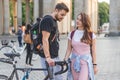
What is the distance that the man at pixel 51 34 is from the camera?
269 inches

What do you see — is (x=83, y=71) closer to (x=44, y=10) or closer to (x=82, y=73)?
(x=82, y=73)

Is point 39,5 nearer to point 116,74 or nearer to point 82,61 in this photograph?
point 116,74

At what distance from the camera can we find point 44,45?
22.4 feet

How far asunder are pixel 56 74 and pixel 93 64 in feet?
2.23

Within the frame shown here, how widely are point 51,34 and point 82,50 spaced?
0.58 meters

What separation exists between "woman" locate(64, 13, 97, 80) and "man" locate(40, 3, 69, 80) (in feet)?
0.95

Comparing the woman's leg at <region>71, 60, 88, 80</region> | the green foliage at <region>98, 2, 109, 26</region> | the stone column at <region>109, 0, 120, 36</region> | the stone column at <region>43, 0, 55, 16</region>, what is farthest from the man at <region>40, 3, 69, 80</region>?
the green foliage at <region>98, 2, 109, 26</region>

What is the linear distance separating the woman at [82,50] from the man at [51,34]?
11.4 inches

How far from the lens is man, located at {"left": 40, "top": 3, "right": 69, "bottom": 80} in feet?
22.4

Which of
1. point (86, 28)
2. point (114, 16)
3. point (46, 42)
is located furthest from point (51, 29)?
point (114, 16)

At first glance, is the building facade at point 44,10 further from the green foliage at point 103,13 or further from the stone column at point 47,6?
the green foliage at point 103,13

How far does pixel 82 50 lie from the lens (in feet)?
23.6

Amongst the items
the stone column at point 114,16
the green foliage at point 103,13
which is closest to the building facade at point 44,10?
the stone column at point 114,16

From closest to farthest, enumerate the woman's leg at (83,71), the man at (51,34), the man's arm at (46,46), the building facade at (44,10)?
the man's arm at (46,46)
the man at (51,34)
the woman's leg at (83,71)
the building facade at (44,10)
